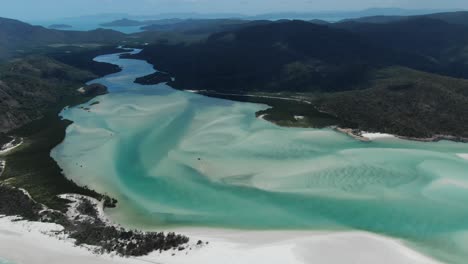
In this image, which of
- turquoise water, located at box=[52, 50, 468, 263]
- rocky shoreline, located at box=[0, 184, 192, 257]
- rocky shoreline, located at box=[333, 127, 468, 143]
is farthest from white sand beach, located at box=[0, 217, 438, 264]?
rocky shoreline, located at box=[333, 127, 468, 143]

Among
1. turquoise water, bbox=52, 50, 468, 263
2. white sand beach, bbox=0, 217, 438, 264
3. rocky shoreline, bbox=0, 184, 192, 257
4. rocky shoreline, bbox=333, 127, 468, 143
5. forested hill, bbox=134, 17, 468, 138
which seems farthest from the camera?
forested hill, bbox=134, 17, 468, 138

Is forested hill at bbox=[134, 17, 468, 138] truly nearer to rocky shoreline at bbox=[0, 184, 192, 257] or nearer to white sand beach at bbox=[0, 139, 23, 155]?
rocky shoreline at bbox=[0, 184, 192, 257]

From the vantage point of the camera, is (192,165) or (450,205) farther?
(192,165)

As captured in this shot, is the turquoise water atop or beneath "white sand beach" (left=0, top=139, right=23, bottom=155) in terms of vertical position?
atop

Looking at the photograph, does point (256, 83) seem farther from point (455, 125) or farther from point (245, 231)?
point (245, 231)

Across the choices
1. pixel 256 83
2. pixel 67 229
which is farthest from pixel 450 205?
pixel 256 83

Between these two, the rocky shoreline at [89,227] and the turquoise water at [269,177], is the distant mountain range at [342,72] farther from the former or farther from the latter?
the rocky shoreline at [89,227]

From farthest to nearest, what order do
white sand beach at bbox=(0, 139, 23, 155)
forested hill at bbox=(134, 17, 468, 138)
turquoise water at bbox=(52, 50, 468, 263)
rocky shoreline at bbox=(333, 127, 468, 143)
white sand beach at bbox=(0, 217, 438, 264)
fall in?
forested hill at bbox=(134, 17, 468, 138) → white sand beach at bbox=(0, 139, 23, 155) → rocky shoreline at bbox=(333, 127, 468, 143) → turquoise water at bbox=(52, 50, 468, 263) → white sand beach at bbox=(0, 217, 438, 264)
